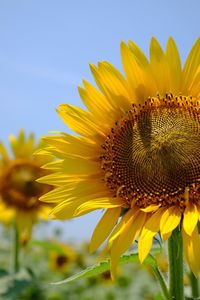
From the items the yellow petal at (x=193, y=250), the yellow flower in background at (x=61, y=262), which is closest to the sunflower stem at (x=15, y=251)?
the yellow flower in background at (x=61, y=262)

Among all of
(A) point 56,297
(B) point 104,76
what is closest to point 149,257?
(B) point 104,76

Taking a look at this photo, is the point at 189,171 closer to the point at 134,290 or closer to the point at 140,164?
the point at 140,164

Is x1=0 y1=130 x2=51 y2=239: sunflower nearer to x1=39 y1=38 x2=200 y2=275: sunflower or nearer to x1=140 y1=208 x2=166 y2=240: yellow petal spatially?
x1=39 y1=38 x2=200 y2=275: sunflower

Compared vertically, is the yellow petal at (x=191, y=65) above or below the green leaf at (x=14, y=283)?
above

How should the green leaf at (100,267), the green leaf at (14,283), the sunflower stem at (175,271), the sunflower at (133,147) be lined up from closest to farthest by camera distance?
the green leaf at (100,267) < the sunflower stem at (175,271) < the sunflower at (133,147) < the green leaf at (14,283)

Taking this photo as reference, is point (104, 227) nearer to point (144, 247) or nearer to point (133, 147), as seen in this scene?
point (144, 247)

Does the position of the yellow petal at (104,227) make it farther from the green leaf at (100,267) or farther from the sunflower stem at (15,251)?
the sunflower stem at (15,251)
